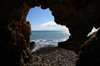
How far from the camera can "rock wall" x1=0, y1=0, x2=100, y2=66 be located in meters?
3.37

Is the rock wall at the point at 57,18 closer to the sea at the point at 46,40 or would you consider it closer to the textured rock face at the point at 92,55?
the textured rock face at the point at 92,55

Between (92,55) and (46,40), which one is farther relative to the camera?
(46,40)

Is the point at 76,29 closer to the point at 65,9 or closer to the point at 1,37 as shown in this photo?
the point at 65,9

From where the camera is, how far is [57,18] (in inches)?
179

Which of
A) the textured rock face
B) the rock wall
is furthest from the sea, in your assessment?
the textured rock face

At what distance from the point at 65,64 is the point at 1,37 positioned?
684cm

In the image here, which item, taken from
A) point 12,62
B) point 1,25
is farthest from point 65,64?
point 1,25

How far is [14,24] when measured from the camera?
552cm

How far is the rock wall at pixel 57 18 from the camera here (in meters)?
3.37

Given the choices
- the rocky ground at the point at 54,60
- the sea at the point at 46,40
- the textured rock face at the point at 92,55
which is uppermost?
the sea at the point at 46,40

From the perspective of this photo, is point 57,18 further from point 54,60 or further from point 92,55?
point 54,60

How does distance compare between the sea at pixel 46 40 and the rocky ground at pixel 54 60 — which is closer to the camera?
the rocky ground at pixel 54 60

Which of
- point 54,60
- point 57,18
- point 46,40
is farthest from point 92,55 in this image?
point 46,40

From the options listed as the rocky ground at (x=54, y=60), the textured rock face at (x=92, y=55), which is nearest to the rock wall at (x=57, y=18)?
the textured rock face at (x=92, y=55)
